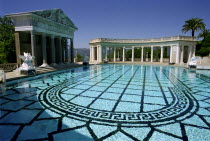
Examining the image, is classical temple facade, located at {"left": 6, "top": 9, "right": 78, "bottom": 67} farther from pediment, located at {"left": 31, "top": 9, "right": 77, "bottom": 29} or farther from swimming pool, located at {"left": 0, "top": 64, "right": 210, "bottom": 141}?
swimming pool, located at {"left": 0, "top": 64, "right": 210, "bottom": 141}

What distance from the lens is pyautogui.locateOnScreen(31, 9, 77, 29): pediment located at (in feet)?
48.3

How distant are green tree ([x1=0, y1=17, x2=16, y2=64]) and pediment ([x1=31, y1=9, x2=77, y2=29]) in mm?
5925

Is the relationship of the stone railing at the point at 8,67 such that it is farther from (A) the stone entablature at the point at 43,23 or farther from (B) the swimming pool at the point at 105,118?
(B) the swimming pool at the point at 105,118

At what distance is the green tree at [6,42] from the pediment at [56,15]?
19.4 feet

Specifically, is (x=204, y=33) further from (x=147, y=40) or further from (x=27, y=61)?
(x=27, y=61)

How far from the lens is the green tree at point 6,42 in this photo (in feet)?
53.5

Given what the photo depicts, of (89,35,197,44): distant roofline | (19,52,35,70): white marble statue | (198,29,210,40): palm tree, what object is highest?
(198,29,210,40): palm tree

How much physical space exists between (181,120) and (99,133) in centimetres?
244

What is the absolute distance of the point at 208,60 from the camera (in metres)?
26.6

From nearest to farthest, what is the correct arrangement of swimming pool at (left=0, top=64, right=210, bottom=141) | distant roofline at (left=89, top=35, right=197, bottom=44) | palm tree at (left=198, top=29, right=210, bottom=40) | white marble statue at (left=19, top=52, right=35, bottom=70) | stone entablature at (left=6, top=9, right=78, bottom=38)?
swimming pool at (left=0, top=64, right=210, bottom=141), white marble statue at (left=19, top=52, right=35, bottom=70), stone entablature at (left=6, top=9, right=78, bottom=38), distant roofline at (left=89, top=35, right=197, bottom=44), palm tree at (left=198, top=29, right=210, bottom=40)

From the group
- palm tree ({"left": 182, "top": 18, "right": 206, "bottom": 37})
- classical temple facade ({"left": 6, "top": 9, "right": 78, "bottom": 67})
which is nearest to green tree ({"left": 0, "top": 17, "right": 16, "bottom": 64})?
classical temple facade ({"left": 6, "top": 9, "right": 78, "bottom": 67})

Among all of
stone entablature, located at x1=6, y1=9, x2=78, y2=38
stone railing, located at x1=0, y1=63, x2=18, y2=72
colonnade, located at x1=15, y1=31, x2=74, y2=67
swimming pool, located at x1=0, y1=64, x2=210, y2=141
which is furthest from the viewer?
colonnade, located at x1=15, y1=31, x2=74, y2=67

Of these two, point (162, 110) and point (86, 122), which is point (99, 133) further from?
point (162, 110)

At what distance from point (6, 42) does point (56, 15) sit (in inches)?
280
